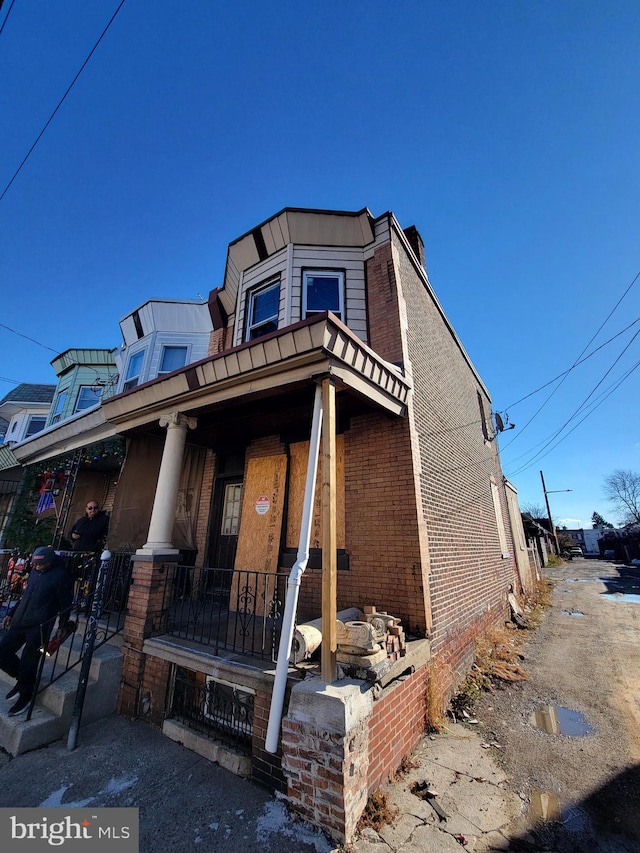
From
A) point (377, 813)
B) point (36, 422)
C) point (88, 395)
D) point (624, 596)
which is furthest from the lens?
point (36, 422)

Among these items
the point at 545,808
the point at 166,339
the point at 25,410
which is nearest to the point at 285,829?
the point at 545,808

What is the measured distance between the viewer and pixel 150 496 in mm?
6621

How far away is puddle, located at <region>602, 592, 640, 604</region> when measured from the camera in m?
12.9

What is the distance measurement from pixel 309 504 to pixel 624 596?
1752cm

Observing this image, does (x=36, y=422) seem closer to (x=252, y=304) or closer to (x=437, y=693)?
(x=252, y=304)

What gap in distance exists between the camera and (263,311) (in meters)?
7.13

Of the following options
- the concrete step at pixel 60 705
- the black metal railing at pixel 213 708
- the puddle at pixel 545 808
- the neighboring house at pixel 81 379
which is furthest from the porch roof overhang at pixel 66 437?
the puddle at pixel 545 808

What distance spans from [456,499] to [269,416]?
3757mm

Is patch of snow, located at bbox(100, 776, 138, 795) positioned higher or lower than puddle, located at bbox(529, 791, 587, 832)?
higher

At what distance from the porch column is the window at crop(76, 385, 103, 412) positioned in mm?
11194

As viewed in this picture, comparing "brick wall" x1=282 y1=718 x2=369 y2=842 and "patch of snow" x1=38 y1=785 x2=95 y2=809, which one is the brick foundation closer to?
"patch of snow" x1=38 y1=785 x2=95 y2=809

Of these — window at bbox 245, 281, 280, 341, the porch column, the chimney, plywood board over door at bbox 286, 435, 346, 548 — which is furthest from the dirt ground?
the chimney

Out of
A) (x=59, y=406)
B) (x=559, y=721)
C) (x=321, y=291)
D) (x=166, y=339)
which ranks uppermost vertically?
(x=166, y=339)

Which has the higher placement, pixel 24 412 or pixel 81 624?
pixel 24 412
